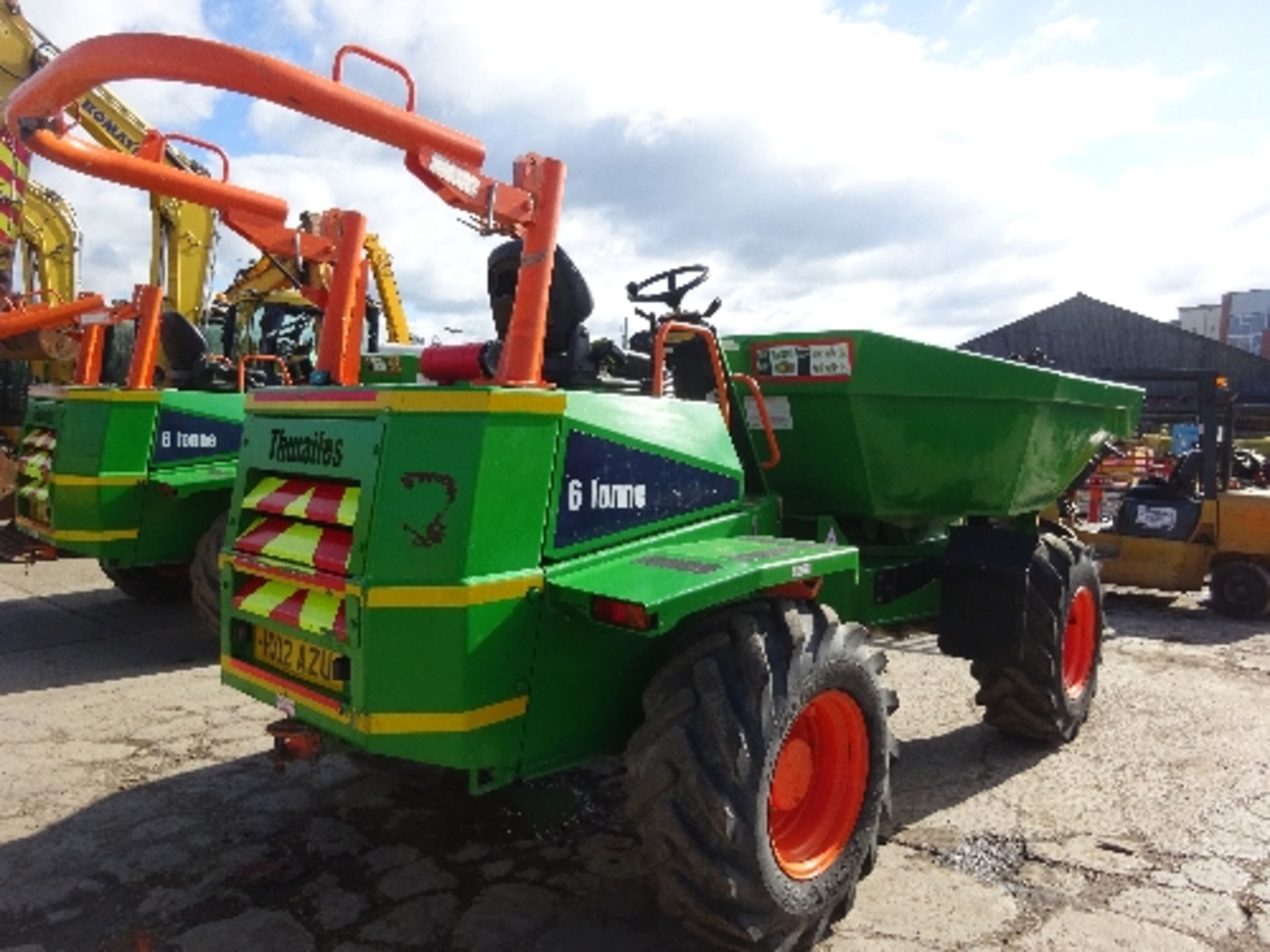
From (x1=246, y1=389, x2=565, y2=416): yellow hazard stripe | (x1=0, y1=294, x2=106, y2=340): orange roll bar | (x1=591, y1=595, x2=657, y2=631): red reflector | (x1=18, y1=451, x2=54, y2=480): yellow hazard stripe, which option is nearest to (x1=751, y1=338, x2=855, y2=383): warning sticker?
(x1=246, y1=389, x2=565, y2=416): yellow hazard stripe

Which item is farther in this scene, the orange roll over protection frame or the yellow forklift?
the yellow forklift

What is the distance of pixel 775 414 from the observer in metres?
4.23

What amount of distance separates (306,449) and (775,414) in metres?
2.00

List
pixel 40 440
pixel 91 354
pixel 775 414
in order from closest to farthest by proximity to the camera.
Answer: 1. pixel 775 414
2. pixel 40 440
3. pixel 91 354

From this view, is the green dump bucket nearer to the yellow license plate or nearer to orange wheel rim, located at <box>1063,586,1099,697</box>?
orange wheel rim, located at <box>1063,586,1099,697</box>

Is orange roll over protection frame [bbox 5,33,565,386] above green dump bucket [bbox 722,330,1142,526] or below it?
above

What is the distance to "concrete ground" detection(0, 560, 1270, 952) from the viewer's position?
3090 mm

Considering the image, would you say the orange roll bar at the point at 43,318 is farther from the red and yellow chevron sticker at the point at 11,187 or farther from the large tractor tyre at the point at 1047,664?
the large tractor tyre at the point at 1047,664

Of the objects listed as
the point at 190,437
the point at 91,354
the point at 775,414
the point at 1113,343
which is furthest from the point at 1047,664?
the point at 1113,343

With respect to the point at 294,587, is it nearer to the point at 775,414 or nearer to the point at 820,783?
the point at 820,783

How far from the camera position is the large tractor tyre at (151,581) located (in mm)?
7418

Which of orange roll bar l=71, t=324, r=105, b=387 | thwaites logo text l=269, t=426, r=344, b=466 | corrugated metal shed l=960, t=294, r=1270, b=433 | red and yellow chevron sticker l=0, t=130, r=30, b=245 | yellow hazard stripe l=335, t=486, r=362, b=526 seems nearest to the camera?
yellow hazard stripe l=335, t=486, r=362, b=526

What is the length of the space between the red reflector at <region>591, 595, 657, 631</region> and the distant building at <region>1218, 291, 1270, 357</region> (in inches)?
1946

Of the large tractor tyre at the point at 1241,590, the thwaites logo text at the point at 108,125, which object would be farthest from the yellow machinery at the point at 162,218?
the large tractor tyre at the point at 1241,590
